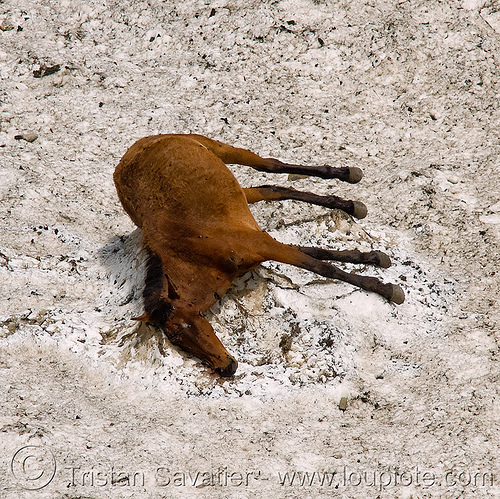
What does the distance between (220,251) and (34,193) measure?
2176mm

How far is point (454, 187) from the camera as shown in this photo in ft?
17.0

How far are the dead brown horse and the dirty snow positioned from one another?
0.55 ft

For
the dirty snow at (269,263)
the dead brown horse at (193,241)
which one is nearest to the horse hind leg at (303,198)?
the dirty snow at (269,263)

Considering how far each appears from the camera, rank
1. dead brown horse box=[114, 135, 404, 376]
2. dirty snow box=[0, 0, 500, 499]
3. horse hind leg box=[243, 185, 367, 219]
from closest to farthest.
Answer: dirty snow box=[0, 0, 500, 499], dead brown horse box=[114, 135, 404, 376], horse hind leg box=[243, 185, 367, 219]

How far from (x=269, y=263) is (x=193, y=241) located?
0.75 meters

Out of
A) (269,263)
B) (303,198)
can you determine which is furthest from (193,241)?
(303,198)

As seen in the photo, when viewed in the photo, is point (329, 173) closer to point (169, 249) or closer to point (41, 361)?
point (169, 249)

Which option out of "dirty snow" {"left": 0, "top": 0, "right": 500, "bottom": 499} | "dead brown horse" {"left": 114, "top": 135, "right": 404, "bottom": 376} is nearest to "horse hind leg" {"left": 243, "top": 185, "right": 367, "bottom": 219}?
"dirty snow" {"left": 0, "top": 0, "right": 500, "bottom": 499}

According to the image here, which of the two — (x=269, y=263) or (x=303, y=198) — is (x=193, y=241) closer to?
(x=269, y=263)

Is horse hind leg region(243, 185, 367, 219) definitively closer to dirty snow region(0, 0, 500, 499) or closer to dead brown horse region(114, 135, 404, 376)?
dirty snow region(0, 0, 500, 499)

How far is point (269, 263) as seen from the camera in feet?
14.3

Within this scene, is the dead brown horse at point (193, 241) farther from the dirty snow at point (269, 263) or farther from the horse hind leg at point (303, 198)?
the horse hind leg at point (303, 198)

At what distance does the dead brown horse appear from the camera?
143 inches

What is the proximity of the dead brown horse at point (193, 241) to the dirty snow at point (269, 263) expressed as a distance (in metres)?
0.17
